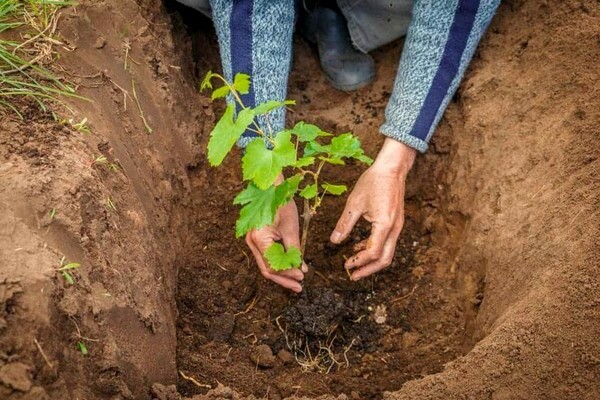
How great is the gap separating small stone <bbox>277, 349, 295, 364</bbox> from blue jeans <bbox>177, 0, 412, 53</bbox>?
1391 millimetres

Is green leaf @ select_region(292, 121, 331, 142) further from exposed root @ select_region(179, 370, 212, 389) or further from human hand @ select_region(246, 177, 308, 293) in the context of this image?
exposed root @ select_region(179, 370, 212, 389)

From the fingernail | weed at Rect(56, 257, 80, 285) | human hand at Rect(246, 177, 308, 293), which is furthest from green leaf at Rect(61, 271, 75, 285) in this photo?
the fingernail

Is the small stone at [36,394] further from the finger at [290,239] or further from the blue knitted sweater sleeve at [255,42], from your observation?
the blue knitted sweater sleeve at [255,42]

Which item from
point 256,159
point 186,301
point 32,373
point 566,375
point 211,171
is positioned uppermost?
point 256,159

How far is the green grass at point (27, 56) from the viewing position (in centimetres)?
178

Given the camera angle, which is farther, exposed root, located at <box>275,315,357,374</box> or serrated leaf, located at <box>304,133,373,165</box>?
exposed root, located at <box>275,315,357,374</box>

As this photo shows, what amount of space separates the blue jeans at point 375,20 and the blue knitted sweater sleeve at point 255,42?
546 mm

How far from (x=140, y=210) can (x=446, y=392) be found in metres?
1.09

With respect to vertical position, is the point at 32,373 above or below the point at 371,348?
above

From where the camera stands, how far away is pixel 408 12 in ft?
8.05

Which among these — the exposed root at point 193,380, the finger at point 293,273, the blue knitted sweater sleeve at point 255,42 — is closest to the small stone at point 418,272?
the finger at point 293,273

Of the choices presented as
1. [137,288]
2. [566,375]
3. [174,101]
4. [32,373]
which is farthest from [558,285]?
[174,101]

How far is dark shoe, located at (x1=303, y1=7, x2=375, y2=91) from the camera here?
8.76ft

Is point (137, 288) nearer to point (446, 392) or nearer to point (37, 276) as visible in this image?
point (37, 276)
